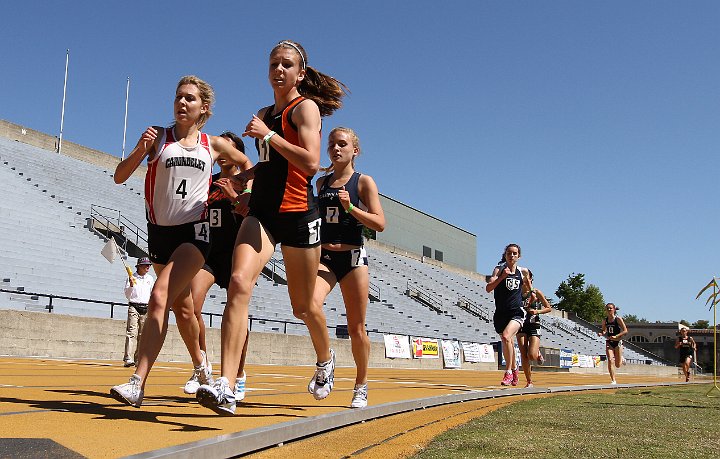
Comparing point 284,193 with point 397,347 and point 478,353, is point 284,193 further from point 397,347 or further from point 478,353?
point 478,353

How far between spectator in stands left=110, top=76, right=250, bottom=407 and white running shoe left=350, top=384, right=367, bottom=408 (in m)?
1.54

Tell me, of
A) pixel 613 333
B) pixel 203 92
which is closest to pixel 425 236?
pixel 613 333

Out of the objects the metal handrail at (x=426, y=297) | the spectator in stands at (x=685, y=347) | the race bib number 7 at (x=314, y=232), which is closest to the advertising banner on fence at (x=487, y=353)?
A: the spectator in stands at (x=685, y=347)

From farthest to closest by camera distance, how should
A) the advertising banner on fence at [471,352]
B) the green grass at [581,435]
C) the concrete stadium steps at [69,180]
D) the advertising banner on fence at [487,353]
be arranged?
the advertising banner on fence at [487,353], the advertising banner on fence at [471,352], the concrete stadium steps at [69,180], the green grass at [581,435]

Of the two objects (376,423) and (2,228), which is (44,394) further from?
(2,228)

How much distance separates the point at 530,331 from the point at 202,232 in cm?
728

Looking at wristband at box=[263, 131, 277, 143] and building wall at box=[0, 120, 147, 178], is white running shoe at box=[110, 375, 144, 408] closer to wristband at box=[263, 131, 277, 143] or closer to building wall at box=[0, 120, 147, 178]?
wristband at box=[263, 131, 277, 143]

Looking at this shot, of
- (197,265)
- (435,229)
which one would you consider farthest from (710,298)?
(435,229)

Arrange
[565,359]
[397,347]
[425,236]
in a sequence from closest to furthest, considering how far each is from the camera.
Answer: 1. [397,347]
2. [565,359]
3. [425,236]

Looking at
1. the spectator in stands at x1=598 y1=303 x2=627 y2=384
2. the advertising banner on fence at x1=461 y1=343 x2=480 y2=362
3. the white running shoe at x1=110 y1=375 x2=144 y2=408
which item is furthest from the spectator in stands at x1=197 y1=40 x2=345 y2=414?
the advertising banner on fence at x1=461 y1=343 x2=480 y2=362

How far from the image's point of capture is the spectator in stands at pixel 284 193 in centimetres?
447

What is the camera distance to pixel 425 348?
2655 centimetres

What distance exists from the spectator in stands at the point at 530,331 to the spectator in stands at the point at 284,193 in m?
6.82

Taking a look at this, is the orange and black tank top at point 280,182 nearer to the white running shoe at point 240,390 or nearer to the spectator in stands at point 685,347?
the white running shoe at point 240,390
